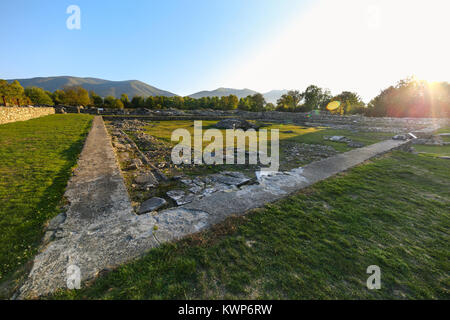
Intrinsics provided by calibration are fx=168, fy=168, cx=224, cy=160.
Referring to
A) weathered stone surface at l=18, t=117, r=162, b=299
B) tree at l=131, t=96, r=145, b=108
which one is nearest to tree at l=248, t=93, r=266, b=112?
tree at l=131, t=96, r=145, b=108

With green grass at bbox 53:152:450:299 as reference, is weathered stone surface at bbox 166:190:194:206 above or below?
above

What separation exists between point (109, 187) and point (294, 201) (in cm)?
378

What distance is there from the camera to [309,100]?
53469 millimetres

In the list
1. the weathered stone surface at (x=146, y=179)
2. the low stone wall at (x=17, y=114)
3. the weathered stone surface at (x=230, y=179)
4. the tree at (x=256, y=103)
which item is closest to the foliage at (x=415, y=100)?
the tree at (x=256, y=103)

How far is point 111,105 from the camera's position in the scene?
148ft

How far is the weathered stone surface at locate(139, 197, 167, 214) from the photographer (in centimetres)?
304

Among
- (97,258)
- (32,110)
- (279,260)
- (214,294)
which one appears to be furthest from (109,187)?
(32,110)

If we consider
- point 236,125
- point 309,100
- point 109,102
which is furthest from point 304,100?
point 109,102

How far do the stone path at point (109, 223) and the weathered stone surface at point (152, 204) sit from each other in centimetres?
28

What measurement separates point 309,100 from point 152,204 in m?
60.9

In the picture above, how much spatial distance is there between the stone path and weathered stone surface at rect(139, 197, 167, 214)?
282 mm

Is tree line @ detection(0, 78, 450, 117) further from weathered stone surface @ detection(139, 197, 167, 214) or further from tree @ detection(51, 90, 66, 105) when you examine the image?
weathered stone surface @ detection(139, 197, 167, 214)

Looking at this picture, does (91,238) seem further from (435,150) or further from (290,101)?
(290,101)
